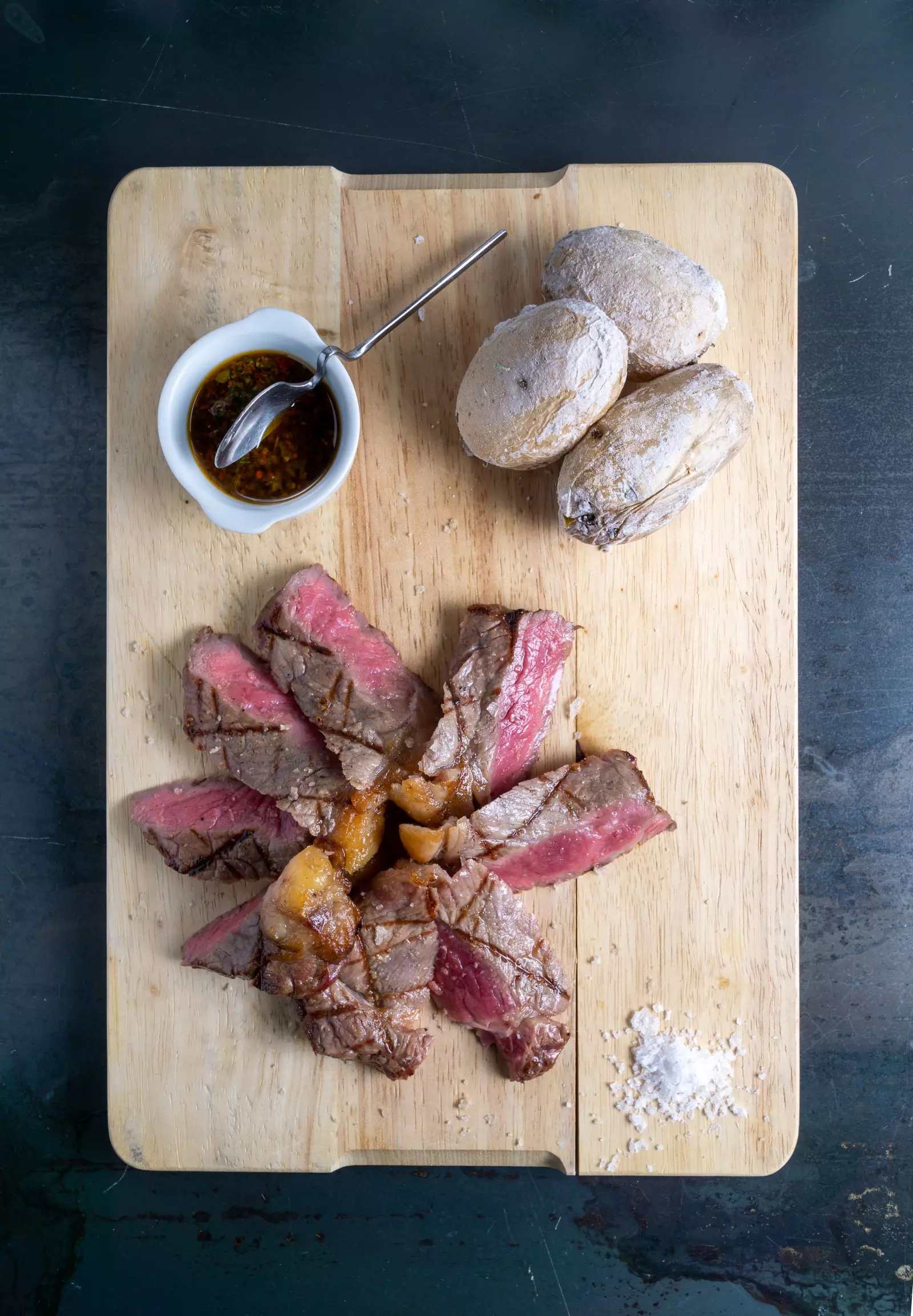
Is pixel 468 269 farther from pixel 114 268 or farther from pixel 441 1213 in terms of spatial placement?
pixel 441 1213

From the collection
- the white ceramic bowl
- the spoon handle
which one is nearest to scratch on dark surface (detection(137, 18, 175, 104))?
the white ceramic bowl

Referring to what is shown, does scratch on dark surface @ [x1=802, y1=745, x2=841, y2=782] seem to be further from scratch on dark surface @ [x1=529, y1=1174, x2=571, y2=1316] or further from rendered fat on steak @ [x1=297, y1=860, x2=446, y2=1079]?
scratch on dark surface @ [x1=529, y1=1174, x2=571, y2=1316]

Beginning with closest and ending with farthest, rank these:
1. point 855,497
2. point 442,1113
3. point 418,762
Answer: point 418,762
point 442,1113
point 855,497

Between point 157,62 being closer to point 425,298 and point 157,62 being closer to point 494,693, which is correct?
point 425,298

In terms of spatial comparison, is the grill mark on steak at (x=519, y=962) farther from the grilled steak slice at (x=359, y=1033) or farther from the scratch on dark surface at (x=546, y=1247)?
the scratch on dark surface at (x=546, y=1247)

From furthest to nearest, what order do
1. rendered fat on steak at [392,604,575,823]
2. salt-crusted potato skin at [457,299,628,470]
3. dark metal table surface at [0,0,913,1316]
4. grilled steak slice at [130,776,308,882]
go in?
1. dark metal table surface at [0,0,913,1316]
2. grilled steak slice at [130,776,308,882]
3. rendered fat on steak at [392,604,575,823]
4. salt-crusted potato skin at [457,299,628,470]

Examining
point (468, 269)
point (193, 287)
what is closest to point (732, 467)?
point (468, 269)

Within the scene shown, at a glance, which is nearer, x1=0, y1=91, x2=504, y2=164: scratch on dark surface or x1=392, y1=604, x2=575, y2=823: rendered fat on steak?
x1=392, y1=604, x2=575, y2=823: rendered fat on steak

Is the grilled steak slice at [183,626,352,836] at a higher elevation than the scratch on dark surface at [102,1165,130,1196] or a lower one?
higher
